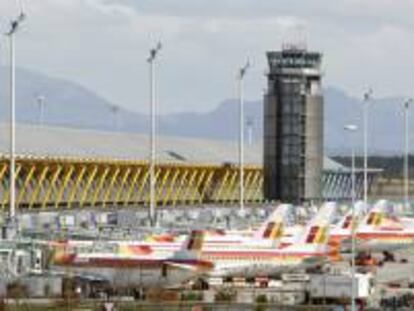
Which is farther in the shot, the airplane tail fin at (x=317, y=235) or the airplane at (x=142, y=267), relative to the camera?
the airplane tail fin at (x=317, y=235)

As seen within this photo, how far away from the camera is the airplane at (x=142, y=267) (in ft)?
328

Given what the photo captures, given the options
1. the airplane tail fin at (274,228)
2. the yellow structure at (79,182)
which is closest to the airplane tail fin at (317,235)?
the airplane tail fin at (274,228)

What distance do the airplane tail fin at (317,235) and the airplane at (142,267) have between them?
12667 millimetres

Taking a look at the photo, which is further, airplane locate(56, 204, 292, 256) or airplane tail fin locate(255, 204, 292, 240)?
airplane tail fin locate(255, 204, 292, 240)

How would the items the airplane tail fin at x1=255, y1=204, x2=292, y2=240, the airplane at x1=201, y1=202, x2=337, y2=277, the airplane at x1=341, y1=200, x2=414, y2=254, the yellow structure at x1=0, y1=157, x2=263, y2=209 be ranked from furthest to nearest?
the yellow structure at x1=0, y1=157, x2=263, y2=209 < the airplane at x1=341, y1=200, x2=414, y2=254 < the airplane tail fin at x1=255, y1=204, x2=292, y2=240 < the airplane at x1=201, y1=202, x2=337, y2=277

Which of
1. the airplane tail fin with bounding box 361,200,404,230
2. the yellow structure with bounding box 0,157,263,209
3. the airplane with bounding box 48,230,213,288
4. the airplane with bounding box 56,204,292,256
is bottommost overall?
the airplane with bounding box 48,230,213,288

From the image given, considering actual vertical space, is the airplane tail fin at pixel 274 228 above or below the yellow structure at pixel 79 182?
below

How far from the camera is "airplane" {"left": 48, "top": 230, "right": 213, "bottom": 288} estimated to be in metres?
99.9

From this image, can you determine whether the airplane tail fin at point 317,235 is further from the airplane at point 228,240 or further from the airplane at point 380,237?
the airplane at point 380,237

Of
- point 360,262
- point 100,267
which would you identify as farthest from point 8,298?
point 360,262

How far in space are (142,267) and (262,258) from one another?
1316 cm

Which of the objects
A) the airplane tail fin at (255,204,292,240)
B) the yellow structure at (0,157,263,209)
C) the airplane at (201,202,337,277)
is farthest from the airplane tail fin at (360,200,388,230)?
the airplane at (201,202,337,277)

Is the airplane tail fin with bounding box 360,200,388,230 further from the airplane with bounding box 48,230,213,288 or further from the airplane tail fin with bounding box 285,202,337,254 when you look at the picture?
the airplane with bounding box 48,230,213,288

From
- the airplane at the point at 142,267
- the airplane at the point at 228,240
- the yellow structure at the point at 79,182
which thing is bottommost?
the airplane at the point at 142,267
